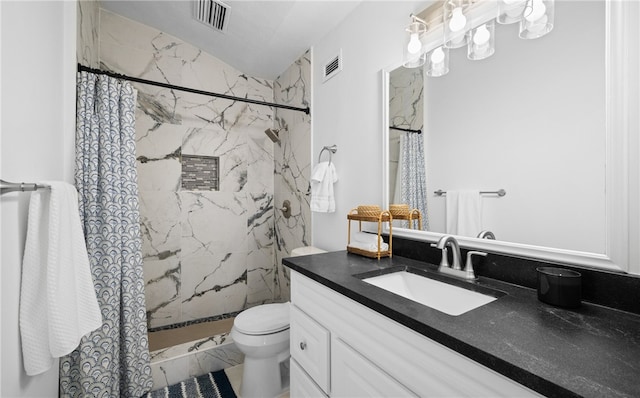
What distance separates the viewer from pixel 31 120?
0.97 m

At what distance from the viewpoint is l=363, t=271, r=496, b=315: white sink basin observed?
969mm

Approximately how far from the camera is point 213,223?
2.68 meters

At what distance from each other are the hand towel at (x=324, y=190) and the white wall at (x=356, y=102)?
0.07 meters

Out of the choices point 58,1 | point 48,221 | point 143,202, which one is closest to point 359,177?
point 48,221

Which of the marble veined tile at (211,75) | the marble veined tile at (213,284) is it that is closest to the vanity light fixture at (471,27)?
the marble veined tile at (211,75)

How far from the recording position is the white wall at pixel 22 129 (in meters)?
0.77

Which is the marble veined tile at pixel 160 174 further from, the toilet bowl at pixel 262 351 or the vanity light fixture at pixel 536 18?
the vanity light fixture at pixel 536 18

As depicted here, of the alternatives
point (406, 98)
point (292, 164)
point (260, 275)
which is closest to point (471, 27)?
point (406, 98)

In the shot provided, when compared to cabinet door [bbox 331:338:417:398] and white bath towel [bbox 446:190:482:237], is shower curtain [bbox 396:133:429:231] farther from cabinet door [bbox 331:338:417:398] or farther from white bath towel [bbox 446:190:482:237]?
cabinet door [bbox 331:338:417:398]

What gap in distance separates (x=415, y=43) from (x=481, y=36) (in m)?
0.31

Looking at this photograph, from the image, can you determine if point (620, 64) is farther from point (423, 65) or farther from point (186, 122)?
point (186, 122)

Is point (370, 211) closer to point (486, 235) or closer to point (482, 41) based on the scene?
point (486, 235)

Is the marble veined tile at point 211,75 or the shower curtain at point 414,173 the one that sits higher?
the marble veined tile at point 211,75

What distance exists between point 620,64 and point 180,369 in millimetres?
2625
